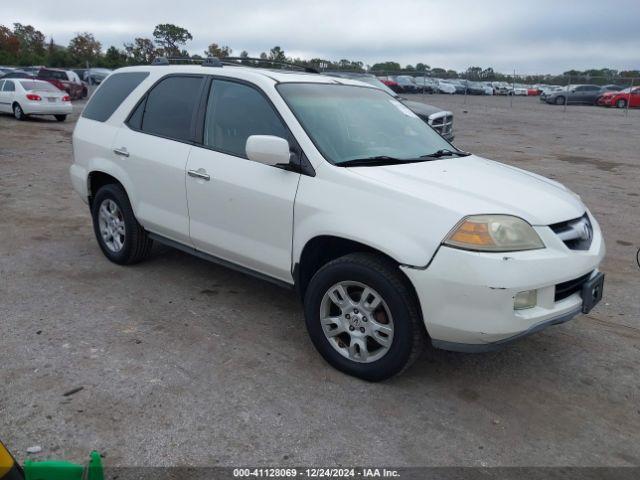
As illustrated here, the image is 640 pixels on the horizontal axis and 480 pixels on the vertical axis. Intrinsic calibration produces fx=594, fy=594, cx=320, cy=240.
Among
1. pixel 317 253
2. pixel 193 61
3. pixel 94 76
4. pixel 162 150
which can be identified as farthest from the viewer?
pixel 94 76

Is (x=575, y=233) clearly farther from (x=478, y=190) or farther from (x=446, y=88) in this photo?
(x=446, y=88)

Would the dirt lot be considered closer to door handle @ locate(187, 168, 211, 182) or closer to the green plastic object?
the green plastic object

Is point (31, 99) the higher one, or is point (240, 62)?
point (240, 62)

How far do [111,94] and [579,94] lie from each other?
121 feet

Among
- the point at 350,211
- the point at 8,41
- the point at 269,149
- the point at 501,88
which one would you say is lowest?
the point at 350,211

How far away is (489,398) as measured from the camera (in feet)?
11.3

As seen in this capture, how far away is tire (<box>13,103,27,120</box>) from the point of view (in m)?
19.2

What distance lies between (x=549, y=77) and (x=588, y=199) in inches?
2273

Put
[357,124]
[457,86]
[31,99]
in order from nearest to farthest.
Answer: [357,124]
[31,99]
[457,86]

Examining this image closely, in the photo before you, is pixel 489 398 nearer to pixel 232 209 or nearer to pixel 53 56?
pixel 232 209

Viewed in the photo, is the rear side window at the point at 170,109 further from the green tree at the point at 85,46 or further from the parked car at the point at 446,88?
the green tree at the point at 85,46

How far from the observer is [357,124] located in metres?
4.24

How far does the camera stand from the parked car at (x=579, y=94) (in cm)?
3634

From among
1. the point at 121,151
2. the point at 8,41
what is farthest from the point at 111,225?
the point at 8,41
